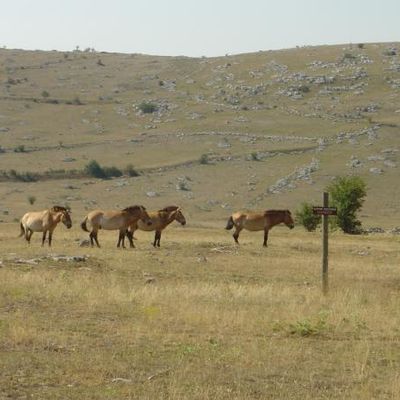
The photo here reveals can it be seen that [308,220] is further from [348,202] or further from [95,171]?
[95,171]

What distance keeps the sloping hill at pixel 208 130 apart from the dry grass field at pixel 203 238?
278 millimetres

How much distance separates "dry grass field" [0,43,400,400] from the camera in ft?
Answer: 37.1

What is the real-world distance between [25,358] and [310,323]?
4939 millimetres

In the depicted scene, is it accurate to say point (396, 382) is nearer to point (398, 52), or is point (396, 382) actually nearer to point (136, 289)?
point (136, 289)

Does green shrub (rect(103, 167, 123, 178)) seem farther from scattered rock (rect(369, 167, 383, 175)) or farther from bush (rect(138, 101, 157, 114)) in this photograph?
bush (rect(138, 101, 157, 114))

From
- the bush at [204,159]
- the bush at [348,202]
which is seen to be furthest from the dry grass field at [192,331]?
the bush at [204,159]

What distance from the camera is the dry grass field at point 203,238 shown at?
1130 centimetres

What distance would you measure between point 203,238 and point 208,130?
178 ft

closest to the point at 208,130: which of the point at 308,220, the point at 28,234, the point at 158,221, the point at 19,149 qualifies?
the point at 19,149

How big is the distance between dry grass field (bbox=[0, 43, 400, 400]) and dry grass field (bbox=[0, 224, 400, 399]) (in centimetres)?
5

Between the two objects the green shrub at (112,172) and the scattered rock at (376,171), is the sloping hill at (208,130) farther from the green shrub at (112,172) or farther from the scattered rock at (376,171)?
the green shrub at (112,172)

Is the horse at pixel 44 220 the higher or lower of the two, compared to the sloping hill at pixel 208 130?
lower

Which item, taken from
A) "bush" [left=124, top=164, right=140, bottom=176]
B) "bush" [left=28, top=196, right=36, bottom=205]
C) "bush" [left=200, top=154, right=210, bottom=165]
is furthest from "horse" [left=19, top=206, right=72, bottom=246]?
"bush" [left=200, top=154, right=210, bottom=165]

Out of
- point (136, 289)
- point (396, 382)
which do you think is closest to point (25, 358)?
point (396, 382)
